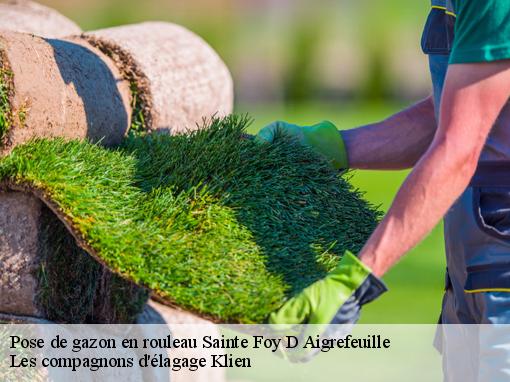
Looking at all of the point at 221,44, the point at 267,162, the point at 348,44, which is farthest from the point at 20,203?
the point at 348,44

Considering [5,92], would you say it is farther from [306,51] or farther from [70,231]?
[306,51]

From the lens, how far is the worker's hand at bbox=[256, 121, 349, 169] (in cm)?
221

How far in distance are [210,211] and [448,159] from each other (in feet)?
1.86

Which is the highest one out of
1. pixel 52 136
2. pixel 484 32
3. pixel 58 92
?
pixel 484 32

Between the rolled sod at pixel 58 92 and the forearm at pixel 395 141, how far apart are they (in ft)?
2.17

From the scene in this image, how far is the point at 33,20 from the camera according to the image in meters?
2.70

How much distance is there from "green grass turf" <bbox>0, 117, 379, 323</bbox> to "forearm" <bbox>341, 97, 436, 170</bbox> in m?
0.14

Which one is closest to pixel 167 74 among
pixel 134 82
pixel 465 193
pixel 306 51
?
pixel 134 82

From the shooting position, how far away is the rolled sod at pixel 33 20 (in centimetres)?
262

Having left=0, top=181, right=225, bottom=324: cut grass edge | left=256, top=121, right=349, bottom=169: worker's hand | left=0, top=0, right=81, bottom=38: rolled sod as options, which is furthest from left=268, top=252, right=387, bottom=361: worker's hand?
left=0, top=0, right=81, bottom=38: rolled sod

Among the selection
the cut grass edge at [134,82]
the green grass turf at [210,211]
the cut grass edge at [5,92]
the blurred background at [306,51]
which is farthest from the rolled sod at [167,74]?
the blurred background at [306,51]

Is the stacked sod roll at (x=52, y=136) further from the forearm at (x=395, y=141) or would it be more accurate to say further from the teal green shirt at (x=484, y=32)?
the teal green shirt at (x=484, y=32)

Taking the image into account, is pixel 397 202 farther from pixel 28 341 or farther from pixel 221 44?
pixel 221 44

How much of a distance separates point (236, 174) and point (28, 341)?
630mm
